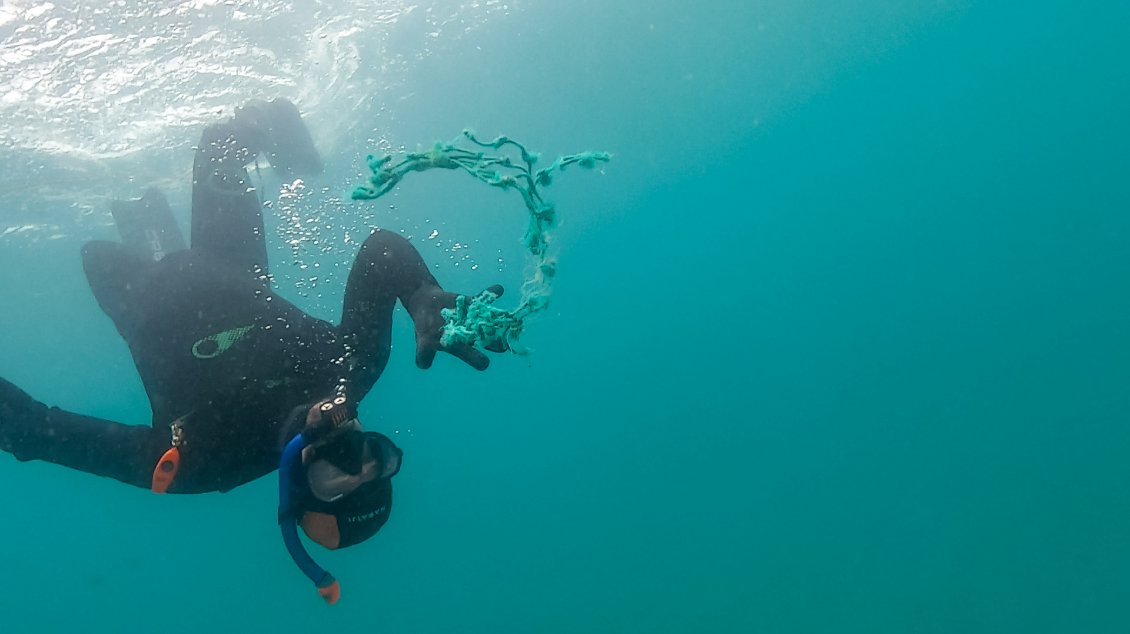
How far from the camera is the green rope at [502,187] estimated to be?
352 cm

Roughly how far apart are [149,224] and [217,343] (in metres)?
7.13

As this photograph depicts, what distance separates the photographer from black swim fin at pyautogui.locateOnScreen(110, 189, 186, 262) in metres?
9.73

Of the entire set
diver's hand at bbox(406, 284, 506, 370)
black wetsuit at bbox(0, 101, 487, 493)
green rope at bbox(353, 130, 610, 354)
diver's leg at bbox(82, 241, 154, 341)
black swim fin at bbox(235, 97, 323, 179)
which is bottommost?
diver's leg at bbox(82, 241, 154, 341)

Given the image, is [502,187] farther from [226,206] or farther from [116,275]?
[116,275]

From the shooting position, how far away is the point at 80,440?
400cm

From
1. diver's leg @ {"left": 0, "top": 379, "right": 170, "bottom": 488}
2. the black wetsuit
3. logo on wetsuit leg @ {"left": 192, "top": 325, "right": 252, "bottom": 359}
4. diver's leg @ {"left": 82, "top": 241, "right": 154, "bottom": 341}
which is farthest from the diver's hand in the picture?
diver's leg @ {"left": 82, "top": 241, "right": 154, "bottom": 341}

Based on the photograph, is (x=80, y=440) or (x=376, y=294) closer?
(x=80, y=440)

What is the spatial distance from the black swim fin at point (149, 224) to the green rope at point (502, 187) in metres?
7.69

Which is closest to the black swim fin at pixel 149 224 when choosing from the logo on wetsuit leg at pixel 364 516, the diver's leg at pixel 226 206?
the diver's leg at pixel 226 206

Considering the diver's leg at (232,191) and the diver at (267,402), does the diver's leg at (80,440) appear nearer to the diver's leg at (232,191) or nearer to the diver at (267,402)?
the diver at (267,402)

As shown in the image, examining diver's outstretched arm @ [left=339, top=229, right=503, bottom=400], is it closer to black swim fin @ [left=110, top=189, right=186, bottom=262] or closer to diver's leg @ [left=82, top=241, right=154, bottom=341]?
diver's leg @ [left=82, top=241, right=154, bottom=341]

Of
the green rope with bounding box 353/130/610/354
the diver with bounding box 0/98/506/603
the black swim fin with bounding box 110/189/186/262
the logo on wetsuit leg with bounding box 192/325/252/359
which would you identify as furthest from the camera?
the black swim fin with bounding box 110/189/186/262

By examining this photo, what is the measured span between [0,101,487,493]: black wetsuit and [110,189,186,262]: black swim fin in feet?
18.5

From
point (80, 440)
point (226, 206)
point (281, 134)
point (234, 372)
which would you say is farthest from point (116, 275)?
point (234, 372)
